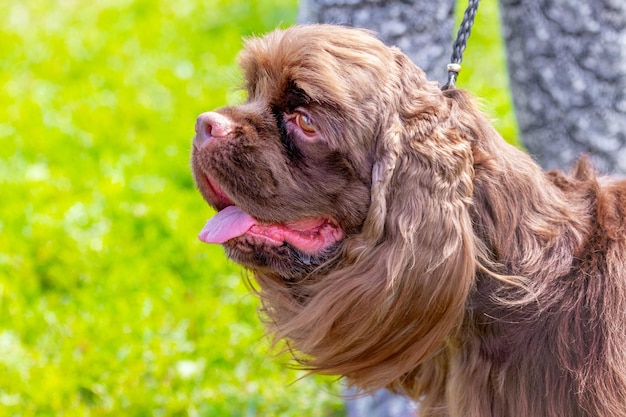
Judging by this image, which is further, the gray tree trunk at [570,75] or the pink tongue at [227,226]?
the gray tree trunk at [570,75]

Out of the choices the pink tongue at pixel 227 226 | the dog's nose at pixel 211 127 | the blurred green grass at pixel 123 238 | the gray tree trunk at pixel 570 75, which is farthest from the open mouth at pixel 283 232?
the gray tree trunk at pixel 570 75

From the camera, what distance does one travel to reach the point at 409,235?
243 centimetres

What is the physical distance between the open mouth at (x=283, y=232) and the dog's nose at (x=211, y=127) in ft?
0.53

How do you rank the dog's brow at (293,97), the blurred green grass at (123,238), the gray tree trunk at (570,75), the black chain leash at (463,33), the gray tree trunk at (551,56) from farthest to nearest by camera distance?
the blurred green grass at (123,238) → the gray tree trunk at (570,75) → the gray tree trunk at (551,56) → the black chain leash at (463,33) → the dog's brow at (293,97)

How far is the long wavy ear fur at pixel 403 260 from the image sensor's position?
243cm

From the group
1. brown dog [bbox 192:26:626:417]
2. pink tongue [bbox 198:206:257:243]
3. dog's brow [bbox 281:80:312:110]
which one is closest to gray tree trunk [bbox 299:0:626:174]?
brown dog [bbox 192:26:626:417]

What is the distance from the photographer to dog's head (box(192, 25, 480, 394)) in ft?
8.05

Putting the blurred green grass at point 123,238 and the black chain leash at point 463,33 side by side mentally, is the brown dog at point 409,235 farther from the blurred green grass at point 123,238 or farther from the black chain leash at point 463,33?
the blurred green grass at point 123,238

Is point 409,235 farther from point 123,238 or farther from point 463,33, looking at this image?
point 123,238

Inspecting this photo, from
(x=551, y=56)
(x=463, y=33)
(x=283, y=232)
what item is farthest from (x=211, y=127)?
(x=551, y=56)

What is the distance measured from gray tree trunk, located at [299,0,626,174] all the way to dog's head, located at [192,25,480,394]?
2.10ft

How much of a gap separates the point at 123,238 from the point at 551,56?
263cm

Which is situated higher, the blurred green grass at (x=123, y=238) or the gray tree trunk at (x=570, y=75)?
the gray tree trunk at (x=570, y=75)

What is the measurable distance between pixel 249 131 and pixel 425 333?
86 cm
